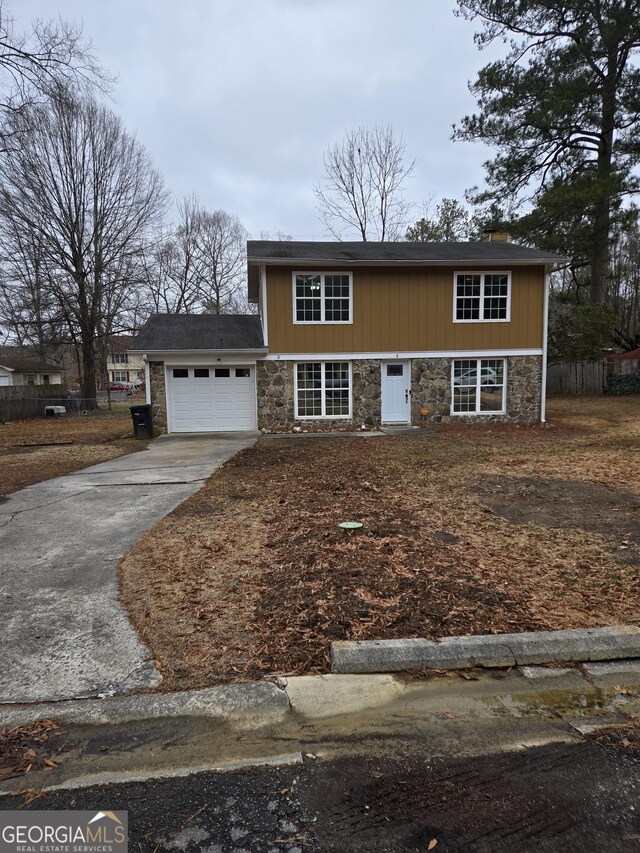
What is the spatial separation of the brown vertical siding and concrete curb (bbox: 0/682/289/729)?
479 inches

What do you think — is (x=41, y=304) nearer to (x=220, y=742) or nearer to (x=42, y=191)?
(x=42, y=191)

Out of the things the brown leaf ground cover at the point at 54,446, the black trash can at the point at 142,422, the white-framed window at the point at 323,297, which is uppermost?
the white-framed window at the point at 323,297

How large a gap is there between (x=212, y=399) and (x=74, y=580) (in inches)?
422

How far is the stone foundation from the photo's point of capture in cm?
1436

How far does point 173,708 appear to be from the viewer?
99.2 inches

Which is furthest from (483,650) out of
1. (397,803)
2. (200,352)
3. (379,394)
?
(200,352)

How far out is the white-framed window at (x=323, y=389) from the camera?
1452 centimetres

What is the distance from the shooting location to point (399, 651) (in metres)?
2.88

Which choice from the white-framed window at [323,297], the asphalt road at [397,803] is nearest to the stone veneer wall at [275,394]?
the white-framed window at [323,297]

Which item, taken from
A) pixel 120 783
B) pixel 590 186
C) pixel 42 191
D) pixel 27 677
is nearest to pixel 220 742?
pixel 120 783

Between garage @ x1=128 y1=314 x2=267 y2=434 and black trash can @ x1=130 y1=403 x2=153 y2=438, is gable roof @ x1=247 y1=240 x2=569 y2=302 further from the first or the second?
black trash can @ x1=130 y1=403 x2=153 y2=438

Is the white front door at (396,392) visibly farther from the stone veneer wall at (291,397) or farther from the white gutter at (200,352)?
the white gutter at (200,352)

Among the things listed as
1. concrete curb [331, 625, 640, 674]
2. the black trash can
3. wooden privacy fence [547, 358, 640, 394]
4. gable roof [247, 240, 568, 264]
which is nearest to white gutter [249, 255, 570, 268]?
gable roof [247, 240, 568, 264]

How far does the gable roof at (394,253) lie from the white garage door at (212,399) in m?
3.46
